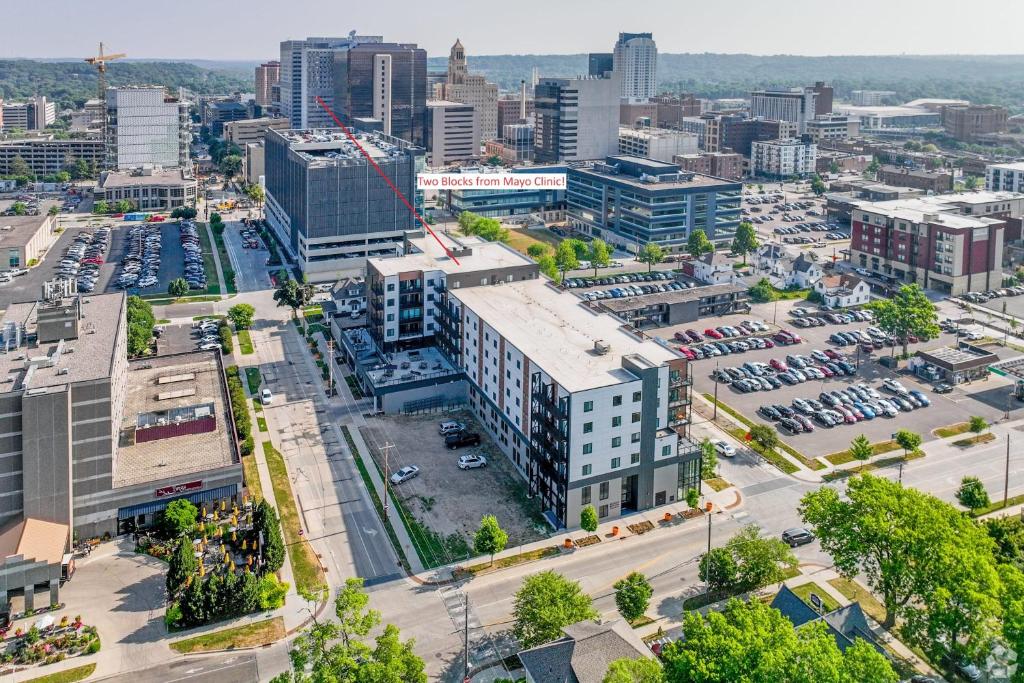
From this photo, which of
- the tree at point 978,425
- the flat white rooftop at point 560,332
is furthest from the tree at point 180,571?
the tree at point 978,425

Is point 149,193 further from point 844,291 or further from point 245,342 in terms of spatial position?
point 844,291

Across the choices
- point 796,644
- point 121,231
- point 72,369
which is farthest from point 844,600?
point 121,231

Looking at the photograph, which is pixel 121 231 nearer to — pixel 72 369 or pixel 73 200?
pixel 73 200

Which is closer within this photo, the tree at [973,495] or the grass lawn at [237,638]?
the grass lawn at [237,638]

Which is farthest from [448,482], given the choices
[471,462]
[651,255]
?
[651,255]

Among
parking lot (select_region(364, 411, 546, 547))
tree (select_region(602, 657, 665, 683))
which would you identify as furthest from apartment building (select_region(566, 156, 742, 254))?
tree (select_region(602, 657, 665, 683))

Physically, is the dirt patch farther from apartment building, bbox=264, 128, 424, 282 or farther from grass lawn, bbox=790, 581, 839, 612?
apartment building, bbox=264, 128, 424, 282

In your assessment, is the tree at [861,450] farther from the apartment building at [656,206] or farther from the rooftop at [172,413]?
the apartment building at [656,206]
